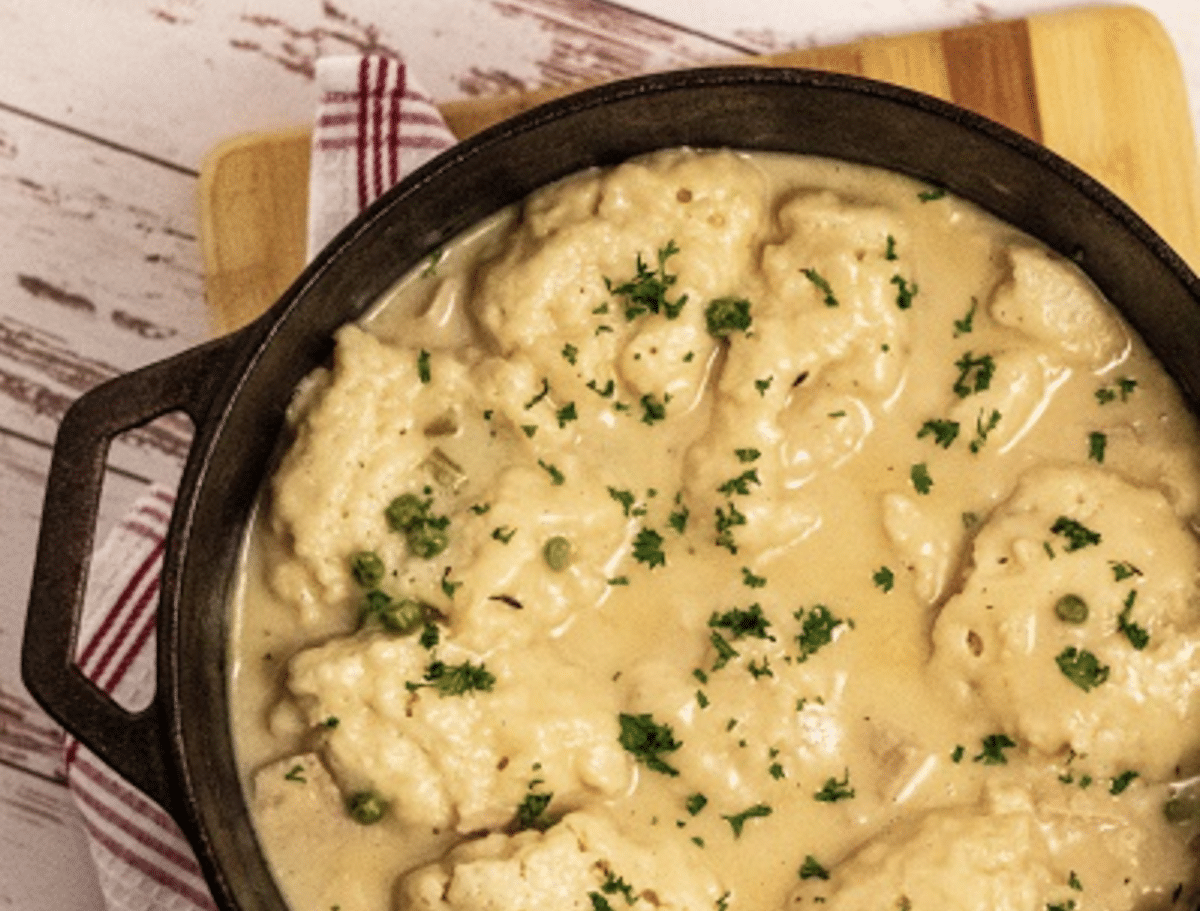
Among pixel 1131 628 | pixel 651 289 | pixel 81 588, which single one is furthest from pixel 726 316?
pixel 81 588

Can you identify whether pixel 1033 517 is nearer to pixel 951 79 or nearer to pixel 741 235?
pixel 741 235

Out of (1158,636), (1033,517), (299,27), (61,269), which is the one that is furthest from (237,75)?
(1158,636)

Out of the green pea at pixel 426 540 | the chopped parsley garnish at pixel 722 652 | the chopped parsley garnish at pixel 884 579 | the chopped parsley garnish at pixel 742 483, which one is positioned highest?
the chopped parsley garnish at pixel 742 483

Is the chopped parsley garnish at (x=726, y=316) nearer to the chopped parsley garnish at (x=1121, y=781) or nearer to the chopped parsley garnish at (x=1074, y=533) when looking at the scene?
the chopped parsley garnish at (x=1074, y=533)

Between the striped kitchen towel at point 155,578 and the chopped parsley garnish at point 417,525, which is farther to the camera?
the striped kitchen towel at point 155,578

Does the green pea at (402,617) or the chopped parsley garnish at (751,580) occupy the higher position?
the chopped parsley garnish at (751,580)

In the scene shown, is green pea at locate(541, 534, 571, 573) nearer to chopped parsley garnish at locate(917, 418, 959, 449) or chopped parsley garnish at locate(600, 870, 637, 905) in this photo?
chopped parsley garnish at locate(600, 870, 637, 905)

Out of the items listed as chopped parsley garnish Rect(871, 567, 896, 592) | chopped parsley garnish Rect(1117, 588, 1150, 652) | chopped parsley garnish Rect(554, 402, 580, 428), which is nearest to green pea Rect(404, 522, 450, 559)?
chopped parsley garnish Rect(554, 402, 580, 428)

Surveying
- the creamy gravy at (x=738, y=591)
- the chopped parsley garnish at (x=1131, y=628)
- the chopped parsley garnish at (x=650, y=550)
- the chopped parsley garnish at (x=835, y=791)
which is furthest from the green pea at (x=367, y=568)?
the chopped parsley garnish at (x=1131, y=628)
